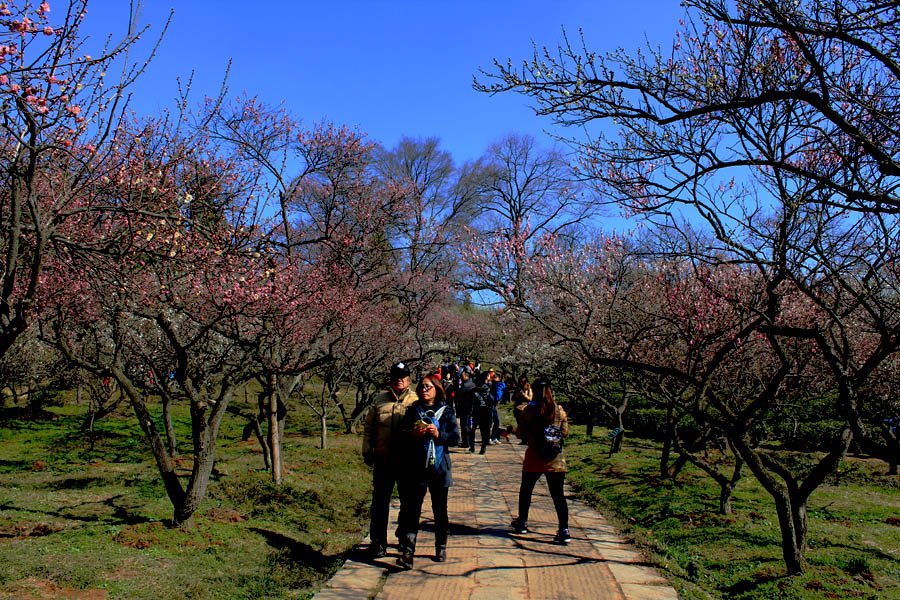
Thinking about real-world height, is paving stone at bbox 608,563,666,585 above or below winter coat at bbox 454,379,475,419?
below

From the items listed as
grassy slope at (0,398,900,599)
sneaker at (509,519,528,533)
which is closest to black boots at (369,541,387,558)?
grassy slope at (0,398,900,599)

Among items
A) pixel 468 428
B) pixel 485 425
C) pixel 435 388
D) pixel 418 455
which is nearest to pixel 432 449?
pixel 418 455

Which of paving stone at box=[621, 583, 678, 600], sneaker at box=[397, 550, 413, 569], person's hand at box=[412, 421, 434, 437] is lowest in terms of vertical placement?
paving stone at box=[621, 583, 678, 600]

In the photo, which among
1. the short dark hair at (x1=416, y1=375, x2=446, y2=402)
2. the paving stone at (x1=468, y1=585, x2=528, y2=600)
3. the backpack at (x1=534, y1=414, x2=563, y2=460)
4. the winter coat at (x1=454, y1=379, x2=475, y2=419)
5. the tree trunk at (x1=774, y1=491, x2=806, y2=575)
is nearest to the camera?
the paving stone at (x1=468, y1=585, x2=528, y2=600)

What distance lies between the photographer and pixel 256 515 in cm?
809

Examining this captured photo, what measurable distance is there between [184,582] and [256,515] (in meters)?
2.70

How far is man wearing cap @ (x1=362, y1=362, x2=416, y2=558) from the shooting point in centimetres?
569

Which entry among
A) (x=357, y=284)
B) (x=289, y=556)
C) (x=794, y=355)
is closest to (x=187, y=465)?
(x=357, y=284)

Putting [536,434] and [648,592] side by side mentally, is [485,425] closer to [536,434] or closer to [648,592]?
[536,434]

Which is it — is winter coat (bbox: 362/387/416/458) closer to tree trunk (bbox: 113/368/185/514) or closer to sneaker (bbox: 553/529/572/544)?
sneaker (bbox: 553/529/572/544)

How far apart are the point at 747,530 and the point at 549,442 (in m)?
2.99

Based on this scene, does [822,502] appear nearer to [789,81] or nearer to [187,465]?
[789,81]

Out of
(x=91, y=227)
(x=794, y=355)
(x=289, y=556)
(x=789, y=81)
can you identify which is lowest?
(x=289, y=556)

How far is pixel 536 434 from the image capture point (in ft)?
21.6
